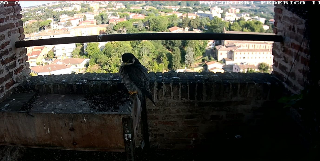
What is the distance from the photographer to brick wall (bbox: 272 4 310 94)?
2.15 meters

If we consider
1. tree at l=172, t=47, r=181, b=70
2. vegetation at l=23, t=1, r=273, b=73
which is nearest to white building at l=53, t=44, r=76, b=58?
vegetation at l=23, t=1, r=273, b=73

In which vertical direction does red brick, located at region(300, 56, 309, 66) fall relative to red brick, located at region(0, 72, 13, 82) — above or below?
above

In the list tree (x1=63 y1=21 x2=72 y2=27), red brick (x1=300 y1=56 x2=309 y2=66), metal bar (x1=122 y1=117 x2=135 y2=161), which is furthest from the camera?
tree (x1=63 y1=21 x2=72 y2=27)

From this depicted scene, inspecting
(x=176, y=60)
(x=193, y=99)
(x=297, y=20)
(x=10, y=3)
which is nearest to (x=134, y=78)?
(x=193, y=99)

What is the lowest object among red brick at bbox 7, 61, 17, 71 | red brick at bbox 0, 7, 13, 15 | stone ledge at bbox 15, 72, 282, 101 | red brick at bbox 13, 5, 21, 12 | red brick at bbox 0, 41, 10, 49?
stone ledge at bbox 15, 72, 282, 101

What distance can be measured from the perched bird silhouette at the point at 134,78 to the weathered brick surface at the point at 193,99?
0.29m

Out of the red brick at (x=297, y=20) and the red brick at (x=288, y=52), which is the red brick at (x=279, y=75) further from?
the red brick at (x=297, y=20)

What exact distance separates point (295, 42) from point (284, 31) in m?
0.25

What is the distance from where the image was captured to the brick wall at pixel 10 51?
2.59 metres

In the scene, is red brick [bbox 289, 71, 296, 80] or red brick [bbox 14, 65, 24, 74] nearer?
red brick [bbox 289, 71, 296, 80]

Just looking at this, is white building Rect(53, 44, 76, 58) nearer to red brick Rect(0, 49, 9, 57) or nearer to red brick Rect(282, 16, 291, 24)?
red brick Rect(0, 49, 9, 57)

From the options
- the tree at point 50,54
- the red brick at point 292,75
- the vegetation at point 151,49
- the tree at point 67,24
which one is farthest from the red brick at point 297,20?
the tree at point 67,24

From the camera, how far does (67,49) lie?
48.0 m

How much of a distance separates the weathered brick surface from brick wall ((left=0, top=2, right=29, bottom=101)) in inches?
5.6
